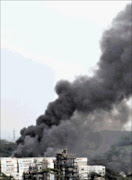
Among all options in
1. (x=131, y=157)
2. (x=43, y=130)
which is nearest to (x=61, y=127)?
(x=43, y=130)

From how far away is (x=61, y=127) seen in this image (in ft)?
355

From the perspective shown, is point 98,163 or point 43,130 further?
point 98,163

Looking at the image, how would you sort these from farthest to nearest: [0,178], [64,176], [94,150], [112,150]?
[112,150]
[94,150]
[64,176]
[0,178]

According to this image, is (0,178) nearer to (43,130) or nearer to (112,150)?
(43,130)

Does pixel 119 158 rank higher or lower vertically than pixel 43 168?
higher

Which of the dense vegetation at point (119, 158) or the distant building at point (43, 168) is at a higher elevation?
the dense vegetation at point (119, 158)

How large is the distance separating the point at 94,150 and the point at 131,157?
14.2 m

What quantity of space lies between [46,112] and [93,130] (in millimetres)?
17582

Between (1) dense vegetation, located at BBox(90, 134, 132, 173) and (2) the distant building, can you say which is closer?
(2) the distant building

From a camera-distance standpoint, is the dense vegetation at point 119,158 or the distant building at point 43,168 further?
the dense vegetation at point 119,158

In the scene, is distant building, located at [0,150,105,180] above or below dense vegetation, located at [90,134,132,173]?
below

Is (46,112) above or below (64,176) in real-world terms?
above

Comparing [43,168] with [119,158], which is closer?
[43,168]

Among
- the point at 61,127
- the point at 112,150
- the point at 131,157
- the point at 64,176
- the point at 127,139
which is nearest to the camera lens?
the point at 64,176
